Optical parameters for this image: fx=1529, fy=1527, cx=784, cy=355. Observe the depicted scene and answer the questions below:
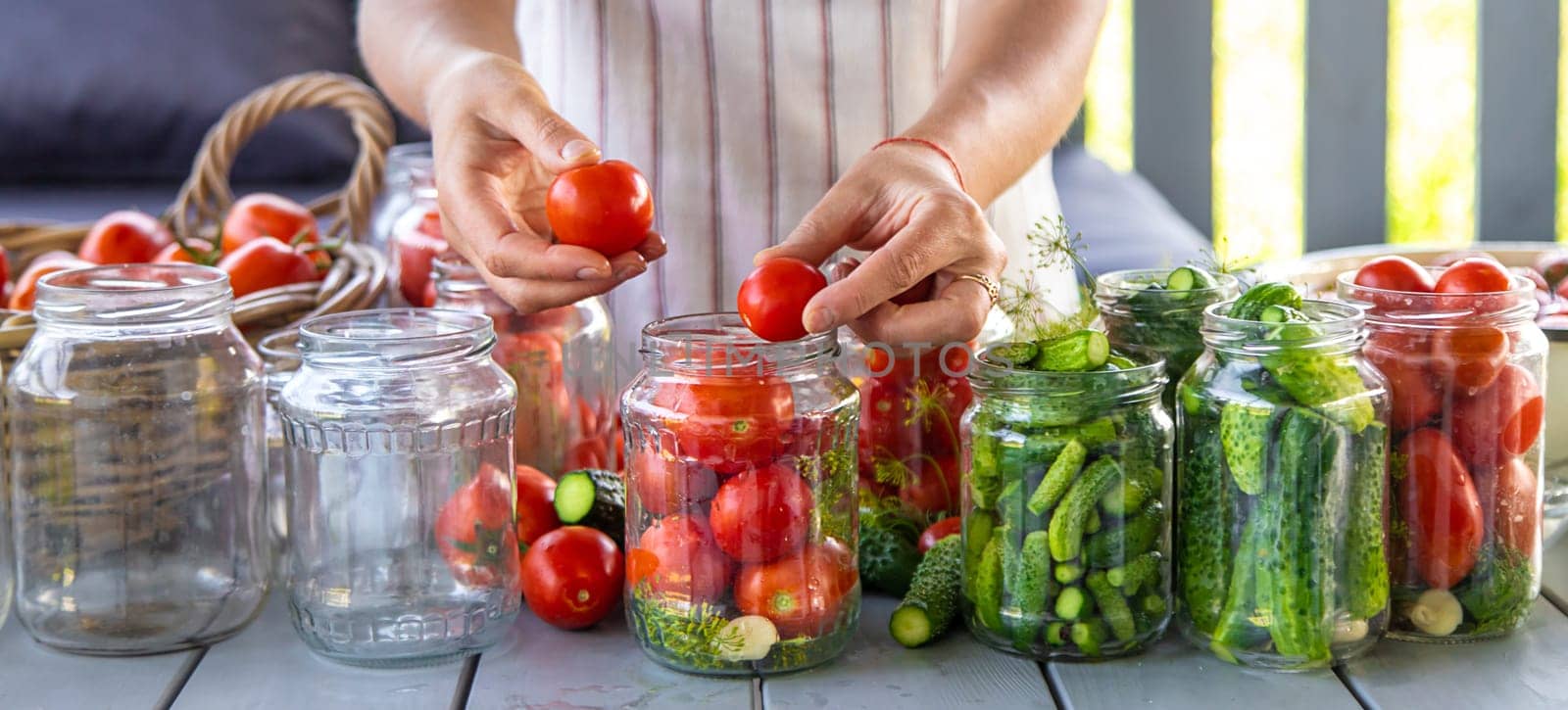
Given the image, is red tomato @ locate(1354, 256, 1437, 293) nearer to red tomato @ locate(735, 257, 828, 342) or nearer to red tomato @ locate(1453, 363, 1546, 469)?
red tomato @ locate(1453, 363, 1546, 469)

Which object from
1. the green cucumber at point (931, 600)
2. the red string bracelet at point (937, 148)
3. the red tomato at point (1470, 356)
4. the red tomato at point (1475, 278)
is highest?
the red string bracelet at point (937, 148)

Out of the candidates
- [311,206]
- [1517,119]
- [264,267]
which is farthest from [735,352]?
[1517,119]

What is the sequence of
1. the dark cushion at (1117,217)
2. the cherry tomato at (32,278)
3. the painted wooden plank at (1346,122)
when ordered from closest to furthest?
the cherry tomato at (32,278), the dark cushion at (1117,217), the painted wooden plank at (1346,122)

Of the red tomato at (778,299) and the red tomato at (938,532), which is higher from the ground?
the red tomato at (778,299)

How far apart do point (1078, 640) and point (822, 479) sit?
20 centimetres

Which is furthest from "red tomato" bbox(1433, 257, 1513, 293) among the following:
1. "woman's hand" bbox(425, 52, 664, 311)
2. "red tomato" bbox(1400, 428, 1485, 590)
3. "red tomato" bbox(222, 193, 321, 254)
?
"red tomato" bbox(222, 193, 321, 254)

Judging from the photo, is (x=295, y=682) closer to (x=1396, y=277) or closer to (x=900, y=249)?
(x=900, y=249)

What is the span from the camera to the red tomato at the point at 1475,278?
107 centimetres

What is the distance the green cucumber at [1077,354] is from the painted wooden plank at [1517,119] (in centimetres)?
235

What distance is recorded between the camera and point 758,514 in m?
1.00

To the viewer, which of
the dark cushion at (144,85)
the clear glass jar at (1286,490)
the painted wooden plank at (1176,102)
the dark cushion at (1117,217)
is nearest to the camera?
the clear glass jar at (1286,490)

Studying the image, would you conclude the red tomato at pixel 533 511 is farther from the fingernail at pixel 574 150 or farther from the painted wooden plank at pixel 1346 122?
the painted wooden plank at pixel 1346 122

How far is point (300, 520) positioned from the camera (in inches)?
43.4

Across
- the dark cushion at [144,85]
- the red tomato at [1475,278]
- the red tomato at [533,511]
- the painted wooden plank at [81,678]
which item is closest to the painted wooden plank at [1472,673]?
the red tomato at [1475,278]
